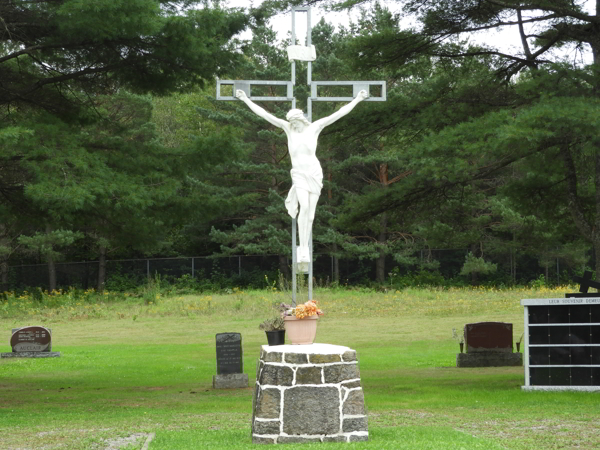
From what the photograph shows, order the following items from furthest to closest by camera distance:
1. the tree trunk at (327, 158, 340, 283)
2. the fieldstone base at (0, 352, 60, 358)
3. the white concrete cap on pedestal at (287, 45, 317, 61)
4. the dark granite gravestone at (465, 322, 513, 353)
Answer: the tree trunk at (327, 158, 340, 283) < the fieldstone base at (0, 352, 60, 358) < the dark granite gravestone at (465, 322, 513, 353) < the white concrete cap on pedestal at (287, 45, 317, 61)

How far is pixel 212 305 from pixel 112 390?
52.3ft

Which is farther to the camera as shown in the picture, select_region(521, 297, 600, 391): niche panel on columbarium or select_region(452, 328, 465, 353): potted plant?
select_region(452, 328, 465, 353): potted plant

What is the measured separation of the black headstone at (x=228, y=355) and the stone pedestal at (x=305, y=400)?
6.52 meters

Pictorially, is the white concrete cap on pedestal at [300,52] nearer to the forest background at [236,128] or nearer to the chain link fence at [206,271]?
the forest background at [236,128]

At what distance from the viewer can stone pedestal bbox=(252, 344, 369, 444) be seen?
27.5 feet

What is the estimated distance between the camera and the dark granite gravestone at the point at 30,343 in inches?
800

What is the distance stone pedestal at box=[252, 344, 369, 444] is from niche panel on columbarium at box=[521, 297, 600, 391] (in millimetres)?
5802

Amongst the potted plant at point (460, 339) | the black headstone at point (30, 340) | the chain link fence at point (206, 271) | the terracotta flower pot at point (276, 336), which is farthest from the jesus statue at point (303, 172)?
the chain link fence at point (206, 271)

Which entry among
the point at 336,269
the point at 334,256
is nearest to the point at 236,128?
the point at 334,256

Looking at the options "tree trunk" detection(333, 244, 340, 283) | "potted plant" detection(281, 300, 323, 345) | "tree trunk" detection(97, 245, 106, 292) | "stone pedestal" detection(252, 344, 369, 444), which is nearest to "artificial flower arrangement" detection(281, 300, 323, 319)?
"potted plant" detection(281, 300, 323, 345)

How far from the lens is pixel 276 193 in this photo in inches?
1372

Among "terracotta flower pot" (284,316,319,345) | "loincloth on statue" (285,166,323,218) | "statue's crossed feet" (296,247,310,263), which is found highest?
"loincloth on statue" (285,166,323,218)

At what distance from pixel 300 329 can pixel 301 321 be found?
91 millimetres

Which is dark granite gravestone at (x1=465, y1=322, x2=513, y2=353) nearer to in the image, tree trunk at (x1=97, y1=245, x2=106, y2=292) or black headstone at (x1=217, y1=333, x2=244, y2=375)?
black headstone at (x1=217, y1=333, x2=244, y2=375)
